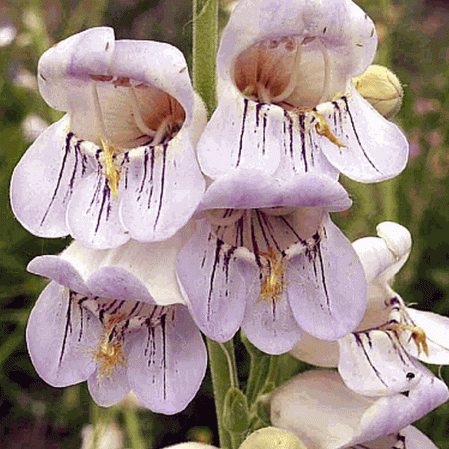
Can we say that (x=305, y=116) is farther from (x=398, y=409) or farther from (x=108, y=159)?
(x=398, y=409)

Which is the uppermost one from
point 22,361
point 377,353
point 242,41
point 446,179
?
point 242,41

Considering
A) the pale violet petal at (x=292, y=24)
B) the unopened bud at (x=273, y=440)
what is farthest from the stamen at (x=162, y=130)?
the unopened bud at (x=273, y=440)

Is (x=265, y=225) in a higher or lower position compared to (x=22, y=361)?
higher

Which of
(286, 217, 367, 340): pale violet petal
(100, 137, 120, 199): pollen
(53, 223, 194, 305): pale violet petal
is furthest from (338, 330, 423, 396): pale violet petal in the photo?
(100, 137, 120, 199): pollen

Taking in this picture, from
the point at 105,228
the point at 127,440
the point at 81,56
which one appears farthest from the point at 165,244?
the point at 127,440

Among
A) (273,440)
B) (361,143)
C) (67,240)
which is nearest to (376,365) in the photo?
(273,440)

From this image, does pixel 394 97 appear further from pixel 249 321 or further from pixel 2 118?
pixel 2 118
